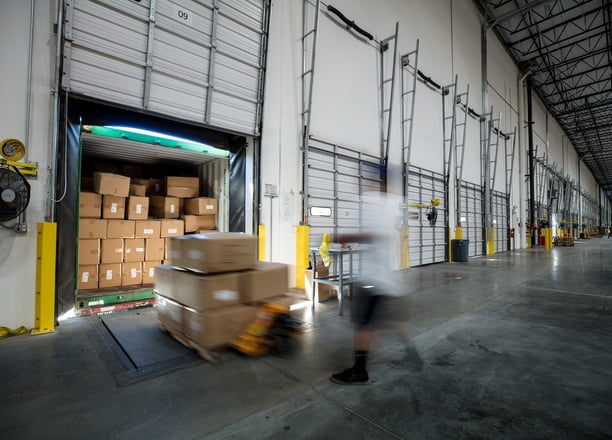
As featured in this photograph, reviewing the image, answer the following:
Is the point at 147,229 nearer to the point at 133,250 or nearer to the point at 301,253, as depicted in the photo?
the point at 133,250

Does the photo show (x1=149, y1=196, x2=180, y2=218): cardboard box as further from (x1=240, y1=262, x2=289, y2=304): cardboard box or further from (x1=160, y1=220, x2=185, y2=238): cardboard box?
(x1=240, y1=262, x2=289, y2=304): cardboard box

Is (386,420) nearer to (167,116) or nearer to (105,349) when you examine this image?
(105,349)

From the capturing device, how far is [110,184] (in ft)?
14.7

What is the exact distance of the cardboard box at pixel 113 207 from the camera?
4.47 meters

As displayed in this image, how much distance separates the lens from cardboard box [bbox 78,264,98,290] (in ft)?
14.0

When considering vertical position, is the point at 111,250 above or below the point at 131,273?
above

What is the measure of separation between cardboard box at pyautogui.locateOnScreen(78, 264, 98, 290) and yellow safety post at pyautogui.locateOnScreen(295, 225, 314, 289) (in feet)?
10.7

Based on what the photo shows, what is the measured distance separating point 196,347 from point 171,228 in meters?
2.79

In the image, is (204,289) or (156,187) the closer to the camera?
(204,289)

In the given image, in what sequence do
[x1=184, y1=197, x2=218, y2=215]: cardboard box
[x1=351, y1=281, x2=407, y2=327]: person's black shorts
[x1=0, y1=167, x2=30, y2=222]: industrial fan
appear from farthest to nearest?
[x1=184, y1=197, x2=218, y2=215]: cardboard box
[x1=0, y1=167, x2=30, y2=222]: industrial fan
[x1=351, y1=281, x2=407, y2=327]: person's black shorts

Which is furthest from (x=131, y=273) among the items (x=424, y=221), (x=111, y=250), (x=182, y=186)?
(x=424, y=221)

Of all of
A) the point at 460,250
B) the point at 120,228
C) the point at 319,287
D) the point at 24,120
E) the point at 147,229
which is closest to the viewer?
the point at 24,120

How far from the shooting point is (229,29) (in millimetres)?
4789

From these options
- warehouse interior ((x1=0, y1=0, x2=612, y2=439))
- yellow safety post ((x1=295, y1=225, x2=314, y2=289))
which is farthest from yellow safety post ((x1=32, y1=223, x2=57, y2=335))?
yellow safety post ((x1=295, y1=225, x2=314, y2=289))
